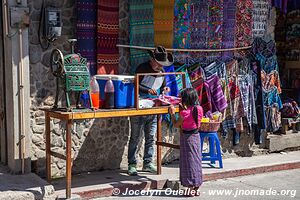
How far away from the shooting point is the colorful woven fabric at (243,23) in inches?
335

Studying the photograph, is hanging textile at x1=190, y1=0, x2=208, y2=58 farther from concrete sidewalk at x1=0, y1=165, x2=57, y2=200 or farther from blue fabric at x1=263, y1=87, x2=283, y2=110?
concrete sidewalk at x1=0, y1=165, x2=57, y2=200

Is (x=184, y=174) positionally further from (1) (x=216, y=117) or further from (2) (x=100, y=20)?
(2) (x=100, y=20)

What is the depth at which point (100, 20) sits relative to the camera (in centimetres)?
699

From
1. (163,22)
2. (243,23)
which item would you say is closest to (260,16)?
(243,23)

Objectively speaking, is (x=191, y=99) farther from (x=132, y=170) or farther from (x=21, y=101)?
(x=21, y=101)

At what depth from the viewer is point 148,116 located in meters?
7.14

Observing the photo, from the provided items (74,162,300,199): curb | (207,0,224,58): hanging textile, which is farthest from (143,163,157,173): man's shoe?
(207,0,224,58): hanging textile

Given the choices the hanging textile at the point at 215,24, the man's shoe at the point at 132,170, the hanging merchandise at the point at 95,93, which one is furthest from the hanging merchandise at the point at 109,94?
the hanging textile at the point at 215,24

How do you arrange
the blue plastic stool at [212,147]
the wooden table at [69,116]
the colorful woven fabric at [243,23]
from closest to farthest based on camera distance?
the wooden table at [69,116], the blue plastic stool at [212,147], the colorful woven fabric at [243,23]

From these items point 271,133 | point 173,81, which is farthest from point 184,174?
point 271,133

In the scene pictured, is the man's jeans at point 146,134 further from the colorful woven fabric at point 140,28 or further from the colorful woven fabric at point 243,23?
the colorful woven fabric at point 243,23

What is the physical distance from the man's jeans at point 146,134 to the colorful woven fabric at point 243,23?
2437 millimetres

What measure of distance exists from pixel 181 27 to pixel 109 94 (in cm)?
232

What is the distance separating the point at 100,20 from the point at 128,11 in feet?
1.89
